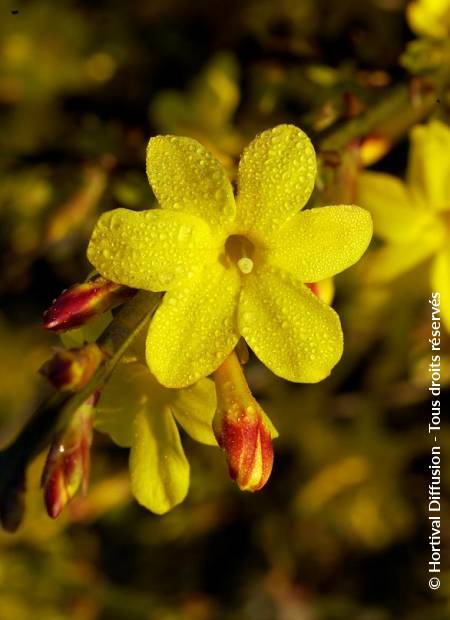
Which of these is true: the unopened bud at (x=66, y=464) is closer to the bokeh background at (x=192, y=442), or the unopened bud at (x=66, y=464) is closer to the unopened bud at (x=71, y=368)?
the unopened bud at (x=71, y=368)

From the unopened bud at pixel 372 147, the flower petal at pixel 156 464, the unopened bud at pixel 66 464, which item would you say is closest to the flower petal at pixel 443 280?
the unopened bud at pixel 372 147

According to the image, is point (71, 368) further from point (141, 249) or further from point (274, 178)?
point (274, 178)

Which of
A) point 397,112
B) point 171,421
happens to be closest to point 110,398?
point 171,421

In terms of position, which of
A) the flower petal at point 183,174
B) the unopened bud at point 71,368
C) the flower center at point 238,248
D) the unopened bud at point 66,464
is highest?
the flower petal at point 183,174

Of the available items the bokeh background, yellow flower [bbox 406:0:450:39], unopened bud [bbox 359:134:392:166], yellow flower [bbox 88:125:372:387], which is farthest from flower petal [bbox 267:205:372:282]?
the bokeh background

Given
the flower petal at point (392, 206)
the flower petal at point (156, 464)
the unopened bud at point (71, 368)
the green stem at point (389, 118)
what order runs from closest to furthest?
the unopened bud at point (71, 368), the flower petal at point (156, 464), the green stem at point (389, 118), the flower petal at point (392, 206)

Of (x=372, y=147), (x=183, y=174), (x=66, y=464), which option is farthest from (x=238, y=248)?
(x=372, y=147)
